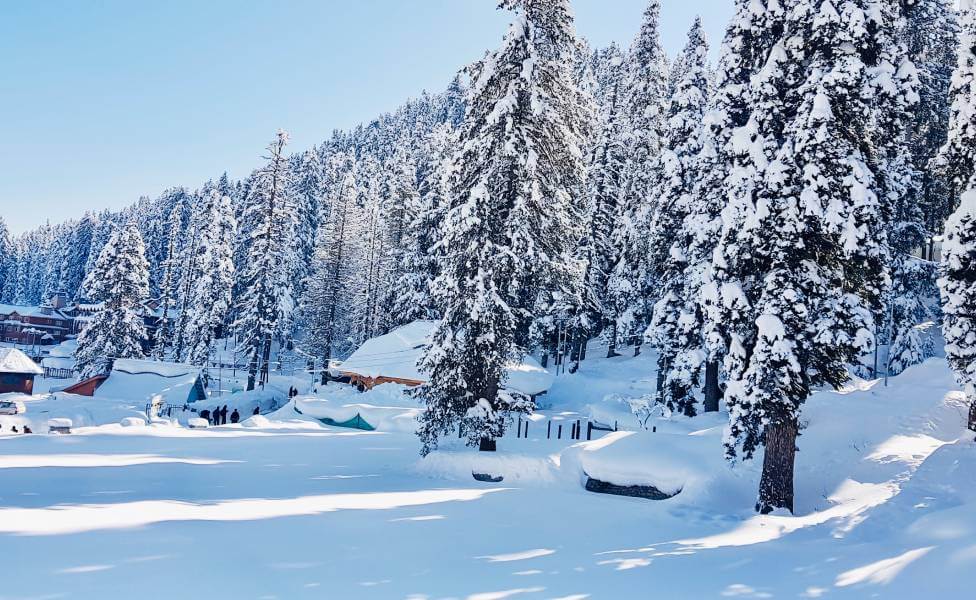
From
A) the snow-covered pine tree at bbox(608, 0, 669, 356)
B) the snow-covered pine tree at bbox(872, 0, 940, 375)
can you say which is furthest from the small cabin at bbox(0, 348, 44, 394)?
the snow-covered pine tree at bbox(872, 0, 940, 375)

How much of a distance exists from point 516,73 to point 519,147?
7.54ft

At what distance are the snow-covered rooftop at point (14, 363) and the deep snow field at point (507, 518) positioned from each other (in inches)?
1200

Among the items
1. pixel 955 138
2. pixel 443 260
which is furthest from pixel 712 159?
pixel 443 260

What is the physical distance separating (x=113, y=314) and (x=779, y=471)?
169 ft

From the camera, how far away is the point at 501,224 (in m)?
16.7

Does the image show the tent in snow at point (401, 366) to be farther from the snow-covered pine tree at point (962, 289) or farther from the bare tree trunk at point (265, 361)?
the snow-covered pine tree at point (962, 289)

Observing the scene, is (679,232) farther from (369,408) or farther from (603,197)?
(369,408)

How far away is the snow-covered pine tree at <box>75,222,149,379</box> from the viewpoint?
4706 cm

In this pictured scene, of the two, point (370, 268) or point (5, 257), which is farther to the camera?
point (5, 257)

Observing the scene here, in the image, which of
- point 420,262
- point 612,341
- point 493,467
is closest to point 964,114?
point 493,467

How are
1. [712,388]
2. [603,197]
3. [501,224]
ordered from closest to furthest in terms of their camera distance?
[501,224] < [712,388] < [603,197]

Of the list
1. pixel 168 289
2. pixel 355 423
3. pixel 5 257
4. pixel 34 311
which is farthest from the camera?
pixel 5 257

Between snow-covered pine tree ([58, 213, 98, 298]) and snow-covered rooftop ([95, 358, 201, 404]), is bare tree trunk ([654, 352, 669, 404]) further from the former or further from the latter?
snow-covered pine tree ([58, 213, 98, 298])

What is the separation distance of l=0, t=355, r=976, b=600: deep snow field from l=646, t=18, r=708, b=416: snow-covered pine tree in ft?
18.4
